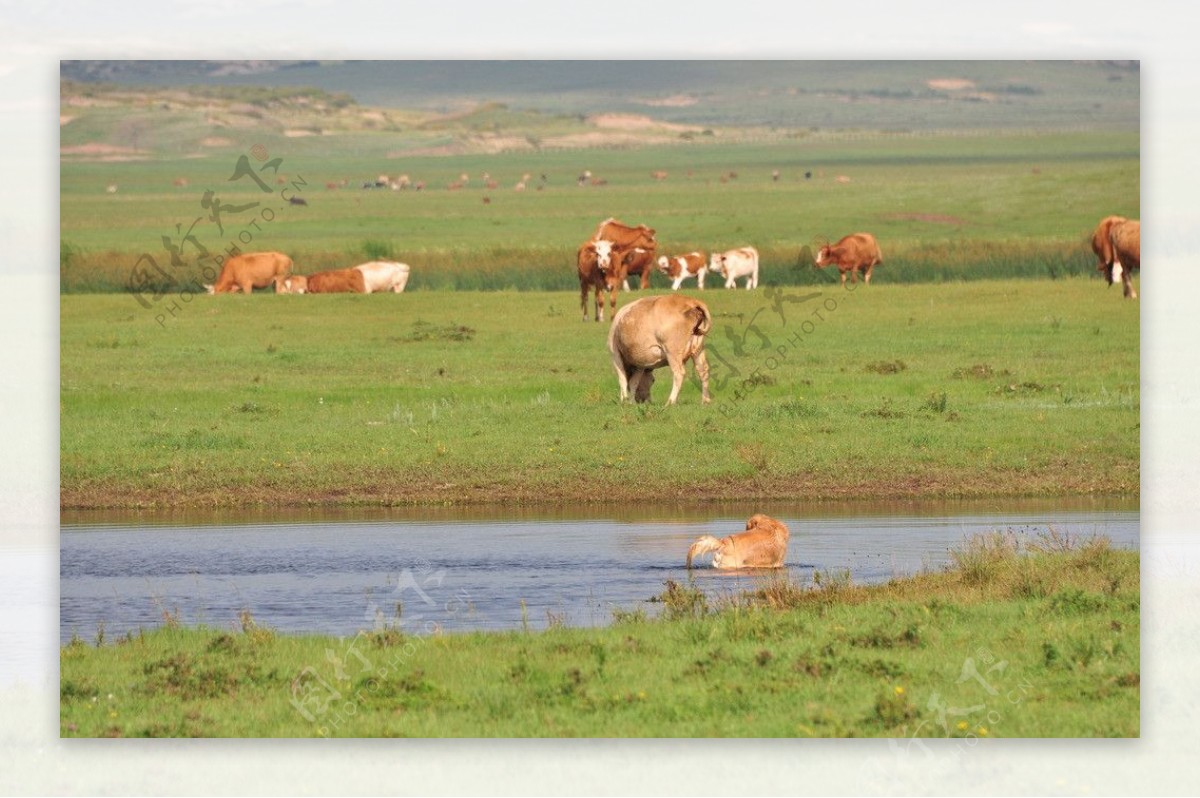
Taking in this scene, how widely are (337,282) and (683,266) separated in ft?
29.8

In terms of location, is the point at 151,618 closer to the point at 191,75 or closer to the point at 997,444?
the point at 997,444

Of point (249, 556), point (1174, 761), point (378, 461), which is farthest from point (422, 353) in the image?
point (1174, 761)

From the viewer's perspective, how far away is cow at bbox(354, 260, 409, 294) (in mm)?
48000

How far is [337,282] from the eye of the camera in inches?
1845

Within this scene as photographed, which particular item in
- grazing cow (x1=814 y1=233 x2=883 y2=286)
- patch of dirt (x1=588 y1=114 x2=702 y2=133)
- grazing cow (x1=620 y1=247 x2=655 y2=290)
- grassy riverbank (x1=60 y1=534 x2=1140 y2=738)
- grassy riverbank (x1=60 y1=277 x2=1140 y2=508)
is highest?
patch of dirt (x1=588 y1=114 x2=702 y2=133)

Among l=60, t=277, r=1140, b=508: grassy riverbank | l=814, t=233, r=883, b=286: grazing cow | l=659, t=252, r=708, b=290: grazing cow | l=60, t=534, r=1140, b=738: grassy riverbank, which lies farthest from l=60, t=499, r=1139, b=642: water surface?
l=659, t=252, r=708, b=290: grazing cow

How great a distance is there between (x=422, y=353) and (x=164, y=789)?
20845mm

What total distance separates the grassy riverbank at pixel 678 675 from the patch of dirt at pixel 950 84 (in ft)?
187

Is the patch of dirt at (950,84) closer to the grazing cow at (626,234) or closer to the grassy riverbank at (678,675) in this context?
the grazing cow at (626,234)

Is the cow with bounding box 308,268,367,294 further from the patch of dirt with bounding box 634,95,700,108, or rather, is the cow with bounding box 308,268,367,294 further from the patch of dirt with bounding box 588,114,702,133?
the patch of dirt with bounding box 634,95,700,108

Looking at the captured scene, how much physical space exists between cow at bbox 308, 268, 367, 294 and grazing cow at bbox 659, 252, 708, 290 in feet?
25.5

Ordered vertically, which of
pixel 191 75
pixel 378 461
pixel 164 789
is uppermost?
pixel 191 75

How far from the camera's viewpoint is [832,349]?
3127cm

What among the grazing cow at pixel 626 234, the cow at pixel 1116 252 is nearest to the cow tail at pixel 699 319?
the cow at pixel 1116 252
